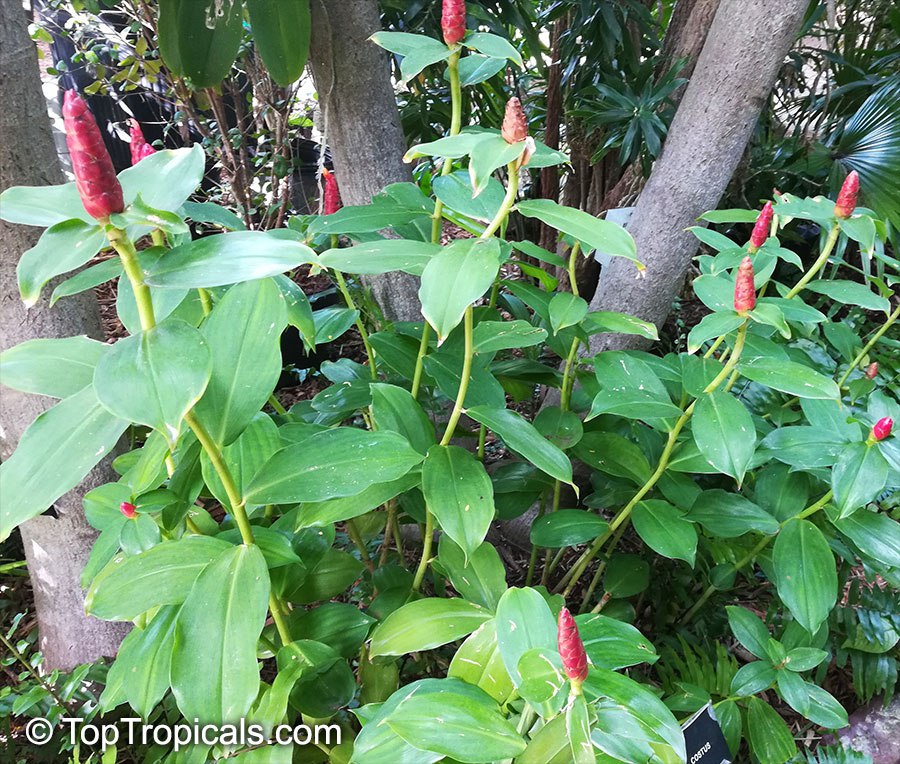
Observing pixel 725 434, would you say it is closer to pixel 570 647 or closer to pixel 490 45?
pixel 570 647

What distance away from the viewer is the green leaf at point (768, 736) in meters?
0.97

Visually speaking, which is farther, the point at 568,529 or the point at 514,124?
the point at 568,529

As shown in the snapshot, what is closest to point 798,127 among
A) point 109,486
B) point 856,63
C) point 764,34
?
point 856,63

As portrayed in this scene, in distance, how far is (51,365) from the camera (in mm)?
585

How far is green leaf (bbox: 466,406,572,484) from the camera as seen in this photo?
0.79 m

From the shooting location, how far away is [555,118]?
2297 millimetres

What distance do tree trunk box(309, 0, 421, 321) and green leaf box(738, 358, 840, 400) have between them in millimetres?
825

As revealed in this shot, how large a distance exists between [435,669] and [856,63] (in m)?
2.88

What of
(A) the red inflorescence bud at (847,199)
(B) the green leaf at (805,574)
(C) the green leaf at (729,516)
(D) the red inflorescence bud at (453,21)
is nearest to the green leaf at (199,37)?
(D) the red inflorescence bud at (453,21)

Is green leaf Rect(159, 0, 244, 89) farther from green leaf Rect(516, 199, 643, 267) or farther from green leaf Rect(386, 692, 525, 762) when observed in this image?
green leaf Rect(386, 692, 525, 762)

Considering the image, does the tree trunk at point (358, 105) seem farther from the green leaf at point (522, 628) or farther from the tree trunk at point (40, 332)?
the green leaf at point (522, 628)

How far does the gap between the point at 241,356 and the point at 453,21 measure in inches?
18.8

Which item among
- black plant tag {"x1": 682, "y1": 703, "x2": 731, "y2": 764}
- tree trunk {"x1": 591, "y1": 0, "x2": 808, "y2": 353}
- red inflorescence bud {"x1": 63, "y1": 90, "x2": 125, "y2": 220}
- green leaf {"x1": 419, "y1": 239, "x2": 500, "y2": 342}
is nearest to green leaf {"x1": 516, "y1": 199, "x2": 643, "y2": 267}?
green leaf {"x1": 419, "y1": 239, "x2": 500, "y2": 342}

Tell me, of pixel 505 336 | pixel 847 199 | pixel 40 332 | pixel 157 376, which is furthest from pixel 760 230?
pixel 40 332
